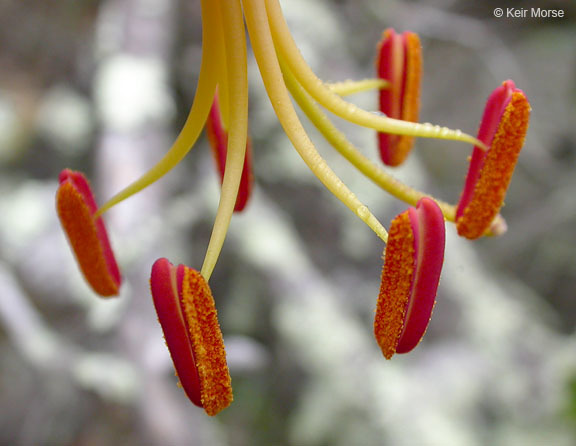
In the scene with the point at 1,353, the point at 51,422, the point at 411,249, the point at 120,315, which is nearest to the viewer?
the point at 411,249

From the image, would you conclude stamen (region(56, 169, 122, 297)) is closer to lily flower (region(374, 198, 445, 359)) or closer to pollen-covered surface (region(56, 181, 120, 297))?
pollen-covered surface (region(56, 181, 120, 297))

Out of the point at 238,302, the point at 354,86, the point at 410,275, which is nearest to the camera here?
the point at 410,275

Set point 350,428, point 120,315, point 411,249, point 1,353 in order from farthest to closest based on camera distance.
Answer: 1. point 1,353
2. point 350,428
3. point 120,315
4. point 411,249

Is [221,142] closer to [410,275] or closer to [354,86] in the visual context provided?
[354,86]

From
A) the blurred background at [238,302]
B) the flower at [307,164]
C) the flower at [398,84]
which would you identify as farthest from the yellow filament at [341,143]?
the blurred background at [238,302]

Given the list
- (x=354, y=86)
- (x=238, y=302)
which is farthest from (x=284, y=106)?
(x=238, y=302)

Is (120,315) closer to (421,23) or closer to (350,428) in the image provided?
(350,428)

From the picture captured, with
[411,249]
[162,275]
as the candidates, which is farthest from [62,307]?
[411,249]
